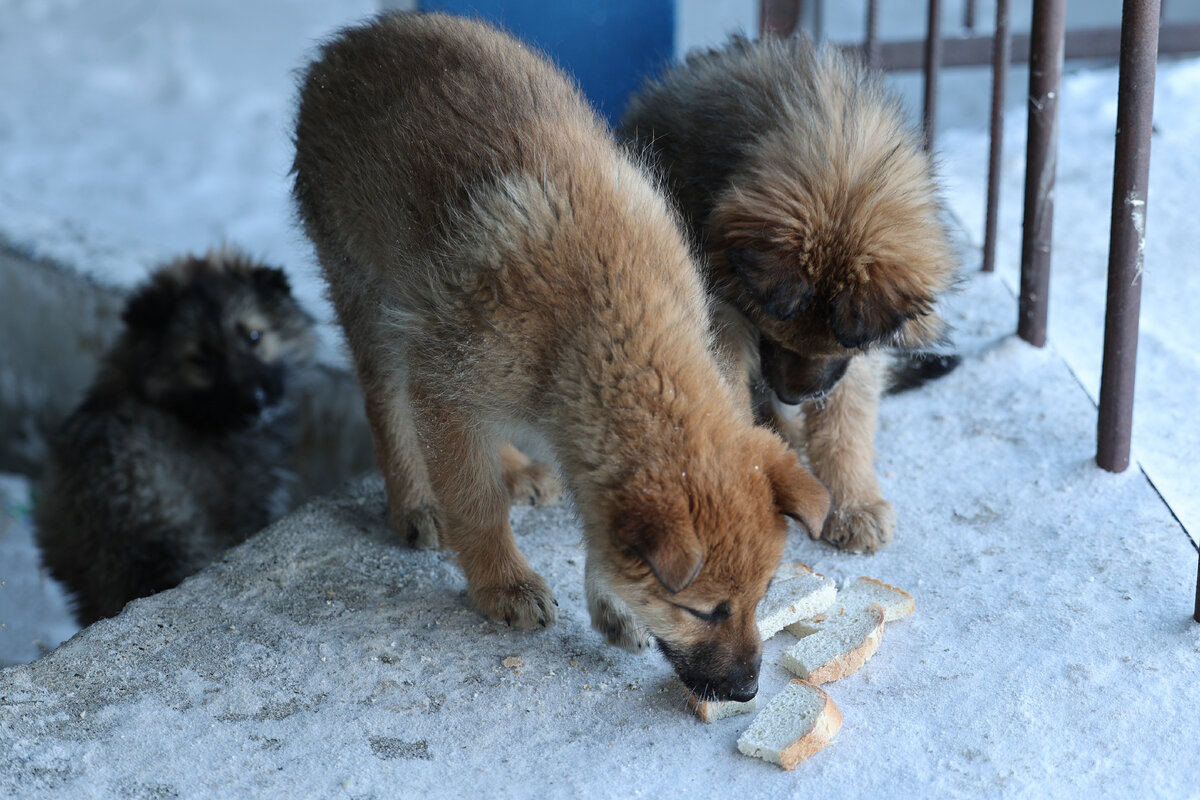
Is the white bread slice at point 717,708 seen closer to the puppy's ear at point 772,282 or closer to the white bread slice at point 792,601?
the white bread slice at point 792,601

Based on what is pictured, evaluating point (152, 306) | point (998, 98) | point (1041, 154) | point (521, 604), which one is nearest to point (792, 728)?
point (521, 604)

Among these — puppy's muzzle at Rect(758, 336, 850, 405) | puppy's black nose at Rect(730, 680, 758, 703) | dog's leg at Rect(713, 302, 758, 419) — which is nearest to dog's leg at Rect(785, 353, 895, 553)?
puppy's muzzle at Rect(758, 336, 850, 405)

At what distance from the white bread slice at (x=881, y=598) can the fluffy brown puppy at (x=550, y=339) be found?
530 millimetres

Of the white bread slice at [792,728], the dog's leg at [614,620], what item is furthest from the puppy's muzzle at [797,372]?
the white bread slice at [792,728]

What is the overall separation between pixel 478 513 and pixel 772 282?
1.01 metres

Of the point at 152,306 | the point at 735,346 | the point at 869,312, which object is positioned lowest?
the point at 152,306

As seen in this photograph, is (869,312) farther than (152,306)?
No

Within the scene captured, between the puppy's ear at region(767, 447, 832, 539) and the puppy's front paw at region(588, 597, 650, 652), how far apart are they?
0.57 meters

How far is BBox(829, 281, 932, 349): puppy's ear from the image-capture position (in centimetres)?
291

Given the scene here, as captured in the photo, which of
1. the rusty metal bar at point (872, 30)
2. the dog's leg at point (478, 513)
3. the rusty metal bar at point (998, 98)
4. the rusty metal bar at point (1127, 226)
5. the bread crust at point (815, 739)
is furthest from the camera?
the rusty metal bar at point (872, 30)

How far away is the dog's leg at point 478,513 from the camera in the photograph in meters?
3.01

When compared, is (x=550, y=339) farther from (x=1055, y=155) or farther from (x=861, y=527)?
(x=1055, y=155)

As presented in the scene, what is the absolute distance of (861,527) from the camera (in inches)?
134

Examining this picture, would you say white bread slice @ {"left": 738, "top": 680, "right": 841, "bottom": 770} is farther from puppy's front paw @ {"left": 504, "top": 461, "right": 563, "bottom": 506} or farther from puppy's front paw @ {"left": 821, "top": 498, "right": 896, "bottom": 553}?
puppy's front paw @ {"left": 504, "top": 461, "right": 563, "bottom": 506}
